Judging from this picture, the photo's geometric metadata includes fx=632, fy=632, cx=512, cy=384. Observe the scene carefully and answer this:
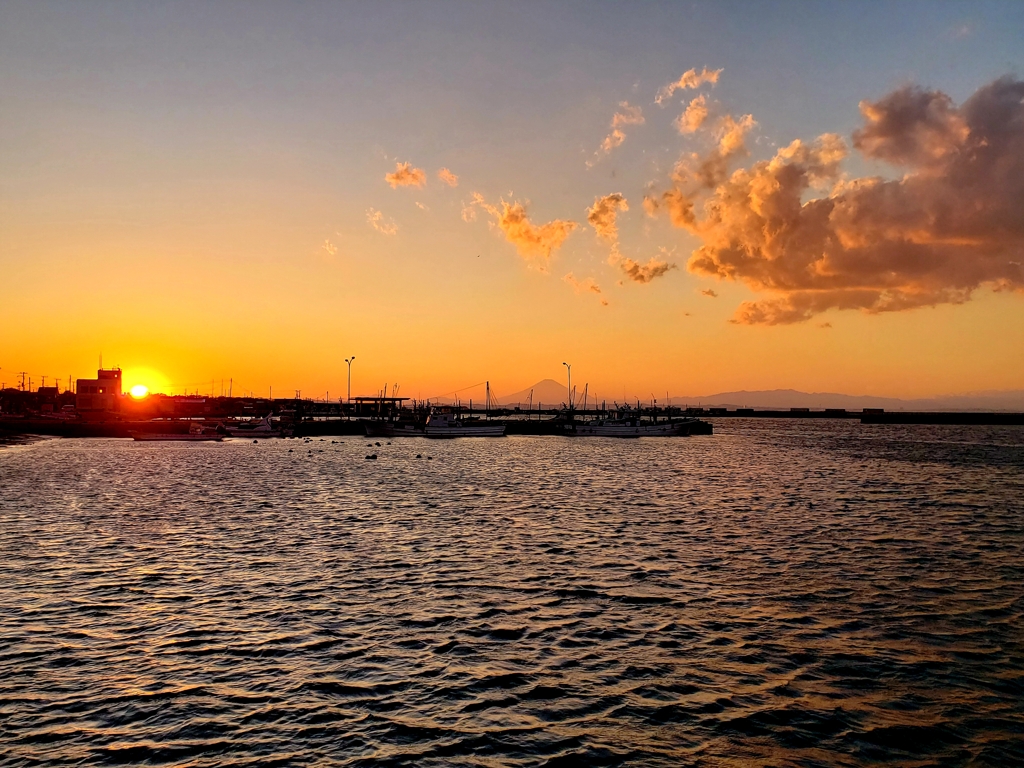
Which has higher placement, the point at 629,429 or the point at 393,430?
the point at 393,430

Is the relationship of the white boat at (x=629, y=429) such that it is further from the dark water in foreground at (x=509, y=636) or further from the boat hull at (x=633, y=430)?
the dark water in foreground at (x=509, y=636)

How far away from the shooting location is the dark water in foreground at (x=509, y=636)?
1177 centimetres

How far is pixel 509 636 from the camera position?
17.2 meters

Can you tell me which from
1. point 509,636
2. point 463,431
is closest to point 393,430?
point 463,431

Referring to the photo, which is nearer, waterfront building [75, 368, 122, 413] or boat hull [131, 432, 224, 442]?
boat hull [131, 432, 224, 442]

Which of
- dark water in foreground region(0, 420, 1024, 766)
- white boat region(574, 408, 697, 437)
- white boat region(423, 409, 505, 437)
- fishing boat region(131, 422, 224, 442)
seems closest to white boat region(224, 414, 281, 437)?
fishing boat region(131, 422, 224, 442)

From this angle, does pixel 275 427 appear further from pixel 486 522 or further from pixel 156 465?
pixel 486 522

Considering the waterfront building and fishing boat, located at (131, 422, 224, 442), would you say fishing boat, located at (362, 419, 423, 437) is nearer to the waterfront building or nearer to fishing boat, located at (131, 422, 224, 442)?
fishing boat, located at (131, 422, 224, 442)

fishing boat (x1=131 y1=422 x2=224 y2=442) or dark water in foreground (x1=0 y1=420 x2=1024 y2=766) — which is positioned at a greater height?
fishing boat (x1=131 y1=422 x2=224 y2=442)

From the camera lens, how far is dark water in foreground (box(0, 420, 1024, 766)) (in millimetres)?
11773

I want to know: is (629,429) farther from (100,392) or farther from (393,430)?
(100,392)

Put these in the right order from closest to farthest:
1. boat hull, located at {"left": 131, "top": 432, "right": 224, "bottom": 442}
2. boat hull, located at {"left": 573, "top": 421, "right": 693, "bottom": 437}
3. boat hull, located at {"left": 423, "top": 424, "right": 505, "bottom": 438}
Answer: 1. boat hull, located at {"left": 131, "top": 432, "right": 224, "bottom": 442}
2. boat hull, located at {"left": 423, "top": 424, "right": 505, "bottom": 438}
3. boat hull, located at {"left": 573, "top": 421, "right": 693, "bottom": 437}

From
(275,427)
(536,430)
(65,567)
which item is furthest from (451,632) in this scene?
(536,430)

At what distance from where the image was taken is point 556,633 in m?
17.5
